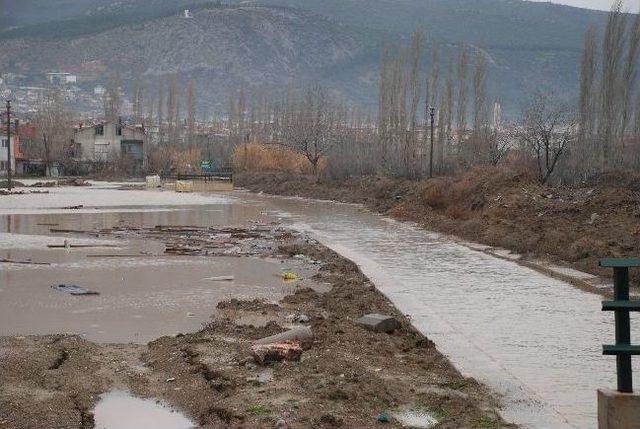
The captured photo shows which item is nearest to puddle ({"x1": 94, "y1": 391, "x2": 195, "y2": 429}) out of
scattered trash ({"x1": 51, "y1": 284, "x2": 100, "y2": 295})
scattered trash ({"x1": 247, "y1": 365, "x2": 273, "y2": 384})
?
scattered trash ({"x1": 247, "y1": 365, "x2": 273, "y2": 384})

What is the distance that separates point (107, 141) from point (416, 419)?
115 m

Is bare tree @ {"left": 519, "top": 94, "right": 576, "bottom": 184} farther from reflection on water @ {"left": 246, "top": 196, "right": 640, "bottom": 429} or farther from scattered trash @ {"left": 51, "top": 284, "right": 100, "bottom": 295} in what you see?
scattered trash @ {"left": 51, "top": 284, "right": 100, "bottom": 295}

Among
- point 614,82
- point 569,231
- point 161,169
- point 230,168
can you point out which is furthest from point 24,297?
point 161,169

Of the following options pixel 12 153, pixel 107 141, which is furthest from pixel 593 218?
pixel 107 141

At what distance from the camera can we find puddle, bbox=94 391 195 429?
8555mm

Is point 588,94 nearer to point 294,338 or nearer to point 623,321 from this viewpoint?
point 294,338

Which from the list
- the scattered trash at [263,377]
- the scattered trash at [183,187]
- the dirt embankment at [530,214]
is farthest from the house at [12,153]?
the scattered trash at [263,377]

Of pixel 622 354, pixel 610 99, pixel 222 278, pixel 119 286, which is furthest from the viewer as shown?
pixel 610 99

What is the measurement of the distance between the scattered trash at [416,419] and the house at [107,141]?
4405 inches

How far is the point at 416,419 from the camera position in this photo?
27.6 feet

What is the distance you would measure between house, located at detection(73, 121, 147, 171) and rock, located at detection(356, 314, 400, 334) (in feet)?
352

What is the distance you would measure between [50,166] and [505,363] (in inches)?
3892

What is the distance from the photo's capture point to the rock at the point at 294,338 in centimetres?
1166

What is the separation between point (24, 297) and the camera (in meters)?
16.6
